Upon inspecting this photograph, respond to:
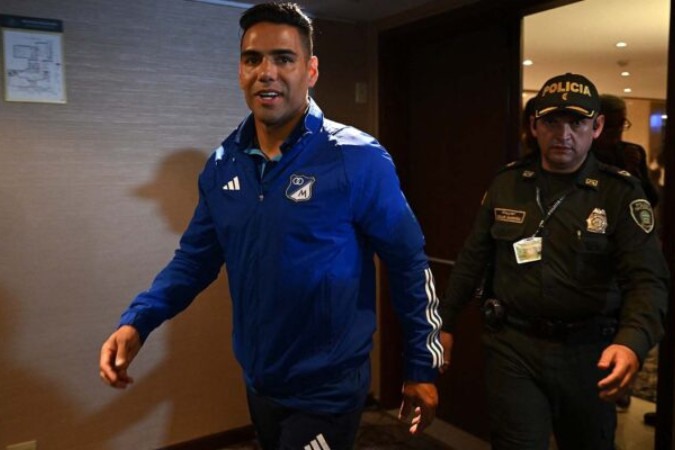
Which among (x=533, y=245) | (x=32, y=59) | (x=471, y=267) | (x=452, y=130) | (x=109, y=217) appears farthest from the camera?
(x=452, y=130)

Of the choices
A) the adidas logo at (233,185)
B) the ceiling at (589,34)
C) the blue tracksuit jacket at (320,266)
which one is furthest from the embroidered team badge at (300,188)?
the ceiling at (589,34)

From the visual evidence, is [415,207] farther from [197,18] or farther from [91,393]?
[91,393]

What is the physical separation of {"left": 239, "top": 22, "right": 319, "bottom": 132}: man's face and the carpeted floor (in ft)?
6.34

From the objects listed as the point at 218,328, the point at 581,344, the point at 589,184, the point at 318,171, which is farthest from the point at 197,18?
the point at 581,344

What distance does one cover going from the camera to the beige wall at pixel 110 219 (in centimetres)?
241

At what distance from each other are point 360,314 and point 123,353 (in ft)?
1.91

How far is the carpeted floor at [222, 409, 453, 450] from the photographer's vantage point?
2.90 meters

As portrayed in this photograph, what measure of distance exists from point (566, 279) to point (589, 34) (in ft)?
11.9

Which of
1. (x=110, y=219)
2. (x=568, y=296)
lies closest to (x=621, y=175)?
(x=568, y=296)

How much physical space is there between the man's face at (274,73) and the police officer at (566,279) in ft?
2.72

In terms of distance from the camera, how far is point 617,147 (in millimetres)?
2637

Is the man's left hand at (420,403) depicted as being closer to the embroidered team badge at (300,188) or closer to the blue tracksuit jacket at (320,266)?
the blue tracksuit jacket at (320,266)

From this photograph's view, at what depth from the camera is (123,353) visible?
148 cm

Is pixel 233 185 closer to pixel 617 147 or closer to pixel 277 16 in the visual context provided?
pixel 277 16
